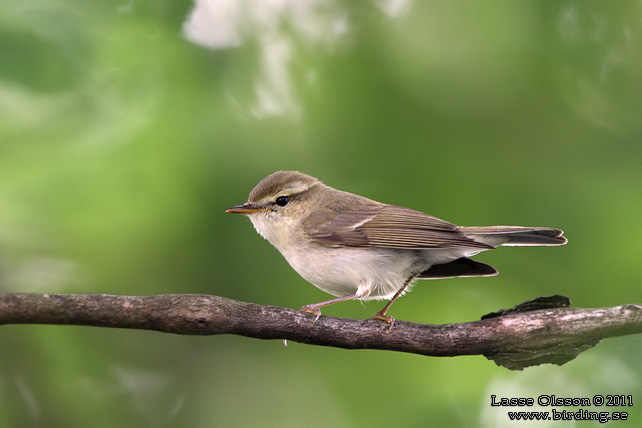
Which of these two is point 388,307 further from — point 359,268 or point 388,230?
point 388,230

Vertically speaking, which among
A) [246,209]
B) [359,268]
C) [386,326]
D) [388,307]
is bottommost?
[386,326]

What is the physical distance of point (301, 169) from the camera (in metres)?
4.01

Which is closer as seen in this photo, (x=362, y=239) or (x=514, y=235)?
(x=514, y=235)

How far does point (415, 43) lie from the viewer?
13.5 ft

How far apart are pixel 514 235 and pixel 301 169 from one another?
139 centimetres

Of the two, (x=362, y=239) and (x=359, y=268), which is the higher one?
(x=362, y=239)

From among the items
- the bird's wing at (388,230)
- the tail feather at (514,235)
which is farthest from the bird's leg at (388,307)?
the tail feather at (514,235)

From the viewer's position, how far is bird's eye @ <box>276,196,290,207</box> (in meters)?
4.14

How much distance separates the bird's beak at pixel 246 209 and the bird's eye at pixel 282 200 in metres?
0.16

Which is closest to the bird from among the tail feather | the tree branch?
the tail feather

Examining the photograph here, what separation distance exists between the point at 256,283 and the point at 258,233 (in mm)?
387

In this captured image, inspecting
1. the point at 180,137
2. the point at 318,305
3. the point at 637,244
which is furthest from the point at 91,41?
the point at 637,244

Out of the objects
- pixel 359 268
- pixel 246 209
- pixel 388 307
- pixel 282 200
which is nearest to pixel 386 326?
pixel 388 307

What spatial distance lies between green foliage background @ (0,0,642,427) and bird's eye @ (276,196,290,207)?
25 cm
